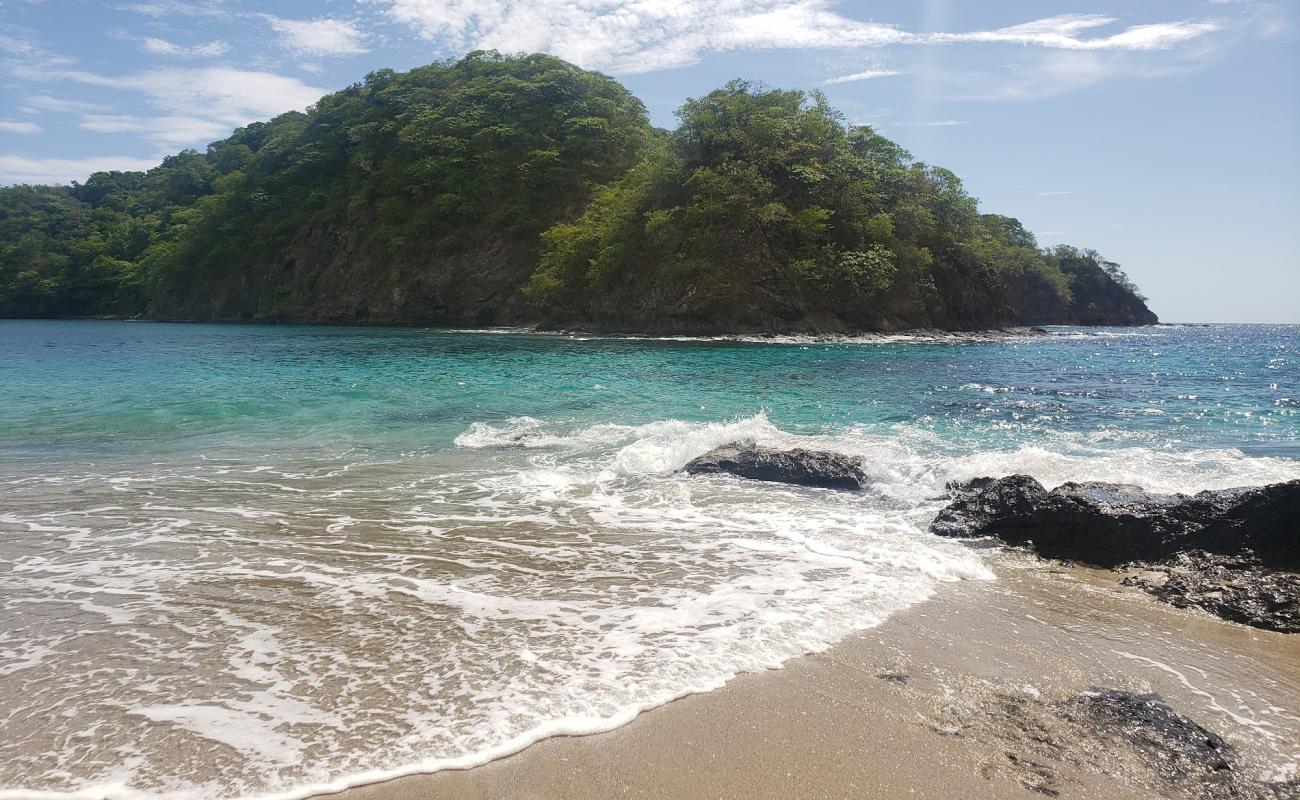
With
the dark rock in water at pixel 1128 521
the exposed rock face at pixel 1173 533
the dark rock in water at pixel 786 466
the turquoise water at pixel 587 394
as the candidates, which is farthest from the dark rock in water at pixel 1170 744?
the turquoise water at pixel 587 394

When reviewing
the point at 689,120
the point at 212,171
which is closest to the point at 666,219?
the point at 689,120

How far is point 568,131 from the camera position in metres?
54.8

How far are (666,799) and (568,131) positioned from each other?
56.8m

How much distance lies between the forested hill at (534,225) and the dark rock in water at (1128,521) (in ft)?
115

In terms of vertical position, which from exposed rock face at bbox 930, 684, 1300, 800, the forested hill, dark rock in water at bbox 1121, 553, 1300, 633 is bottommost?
exposed rock face at bbox 930, 684, 1300, 800

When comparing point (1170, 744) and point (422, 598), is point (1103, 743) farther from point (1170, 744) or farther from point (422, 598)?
point (422, 598)

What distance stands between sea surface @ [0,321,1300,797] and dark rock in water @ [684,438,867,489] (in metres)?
0.32

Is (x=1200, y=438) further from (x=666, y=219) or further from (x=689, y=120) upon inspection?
(x=689, y=120)

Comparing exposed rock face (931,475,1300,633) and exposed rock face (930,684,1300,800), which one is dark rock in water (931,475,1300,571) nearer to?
exposed rock face (931,475,1300,633)

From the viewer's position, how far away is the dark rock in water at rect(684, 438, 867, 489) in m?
8.87

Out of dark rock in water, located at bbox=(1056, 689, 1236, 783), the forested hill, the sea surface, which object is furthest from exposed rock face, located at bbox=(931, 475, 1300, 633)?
the forested hill

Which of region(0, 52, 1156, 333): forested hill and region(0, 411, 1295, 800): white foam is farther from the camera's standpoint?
region(0, 52, 1156, 333): forested hill

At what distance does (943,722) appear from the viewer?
362 cm

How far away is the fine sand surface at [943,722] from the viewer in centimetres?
315
